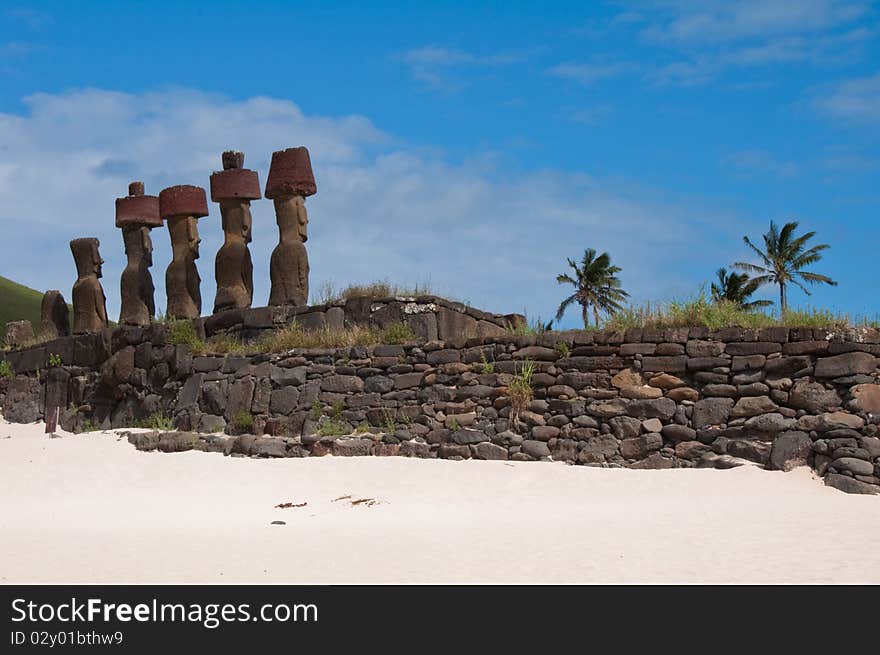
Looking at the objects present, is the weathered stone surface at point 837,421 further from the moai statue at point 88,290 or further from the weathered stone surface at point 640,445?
the moai statue at point 88,290

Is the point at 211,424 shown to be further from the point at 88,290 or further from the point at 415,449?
the point at 88,290

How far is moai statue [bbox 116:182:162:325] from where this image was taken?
18047mm

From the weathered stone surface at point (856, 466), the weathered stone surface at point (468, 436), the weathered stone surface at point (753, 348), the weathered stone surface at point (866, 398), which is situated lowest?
the weathered stone surface at point (856, 466)

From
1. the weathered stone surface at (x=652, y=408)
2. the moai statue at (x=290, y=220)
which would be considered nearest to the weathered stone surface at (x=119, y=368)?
the moai statue at (x=290, y=220)

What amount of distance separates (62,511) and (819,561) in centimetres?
681

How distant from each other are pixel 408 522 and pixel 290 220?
23.9 ft

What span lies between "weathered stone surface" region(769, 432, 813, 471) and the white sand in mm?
156

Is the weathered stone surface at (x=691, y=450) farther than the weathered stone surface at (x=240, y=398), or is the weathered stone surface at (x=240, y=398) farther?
the weathered stone surface at (x=240, y=398)

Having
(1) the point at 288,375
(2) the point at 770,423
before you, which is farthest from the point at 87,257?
(2) the point at 770,423

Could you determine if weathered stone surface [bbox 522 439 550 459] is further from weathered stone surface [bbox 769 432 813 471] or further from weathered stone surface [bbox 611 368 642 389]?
weathered stone surface [bbox 769 432 813 471]

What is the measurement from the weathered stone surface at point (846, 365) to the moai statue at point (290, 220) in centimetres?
720

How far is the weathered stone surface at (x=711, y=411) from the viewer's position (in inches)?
444

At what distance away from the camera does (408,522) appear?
30.6 ft

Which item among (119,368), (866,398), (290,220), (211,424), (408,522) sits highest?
(290,220)
